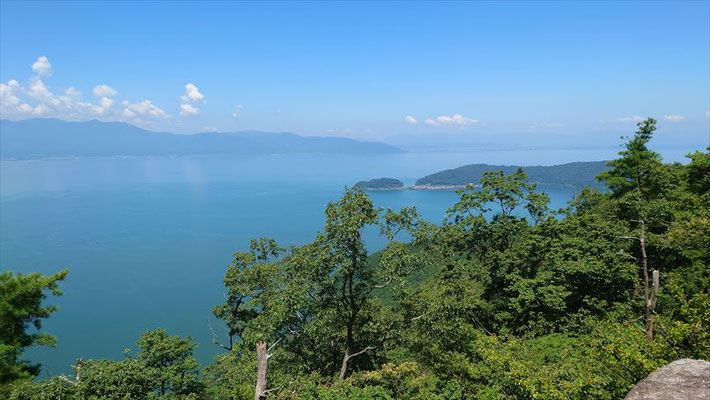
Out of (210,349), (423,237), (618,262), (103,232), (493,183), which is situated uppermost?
(493,183)

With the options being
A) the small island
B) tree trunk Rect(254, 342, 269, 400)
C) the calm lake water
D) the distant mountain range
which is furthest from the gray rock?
the small island

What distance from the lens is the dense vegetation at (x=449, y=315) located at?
764cm

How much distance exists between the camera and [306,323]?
35.5 ft

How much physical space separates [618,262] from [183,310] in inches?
1881

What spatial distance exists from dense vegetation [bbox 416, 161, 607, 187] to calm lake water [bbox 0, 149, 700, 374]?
16696 mm

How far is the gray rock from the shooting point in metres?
4.36

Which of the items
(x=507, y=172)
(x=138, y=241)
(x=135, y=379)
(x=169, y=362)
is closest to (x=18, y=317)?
(x=169, y=362)

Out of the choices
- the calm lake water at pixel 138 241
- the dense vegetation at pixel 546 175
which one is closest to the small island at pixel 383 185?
the calm lake water at pixel 138 241

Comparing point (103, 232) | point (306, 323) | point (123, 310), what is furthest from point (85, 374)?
point (103, 232)

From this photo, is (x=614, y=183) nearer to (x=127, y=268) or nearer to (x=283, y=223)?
(x=127, y=268)

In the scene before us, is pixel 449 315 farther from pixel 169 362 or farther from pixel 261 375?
pixel 169 362

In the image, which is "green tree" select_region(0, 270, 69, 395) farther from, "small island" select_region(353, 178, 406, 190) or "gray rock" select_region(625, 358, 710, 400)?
"small island" select_region(353, 178, 406, 190)

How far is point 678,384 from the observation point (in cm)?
451

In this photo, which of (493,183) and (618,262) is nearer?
(618,262)
